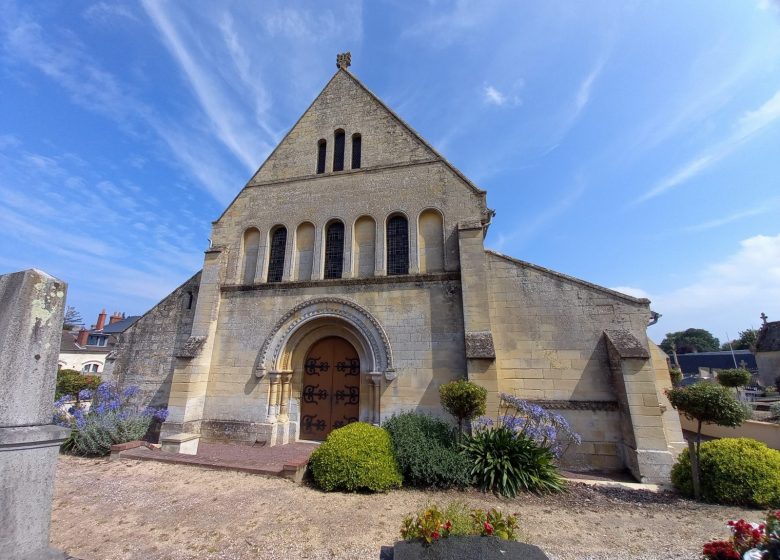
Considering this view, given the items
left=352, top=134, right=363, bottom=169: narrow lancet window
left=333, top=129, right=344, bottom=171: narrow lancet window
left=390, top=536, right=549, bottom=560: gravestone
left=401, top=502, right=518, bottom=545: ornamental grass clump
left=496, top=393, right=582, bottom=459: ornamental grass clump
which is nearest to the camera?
left=390, top=536, right=549, bottom=560: gravestone

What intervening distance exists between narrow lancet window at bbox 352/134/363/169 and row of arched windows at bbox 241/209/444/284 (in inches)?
92.3

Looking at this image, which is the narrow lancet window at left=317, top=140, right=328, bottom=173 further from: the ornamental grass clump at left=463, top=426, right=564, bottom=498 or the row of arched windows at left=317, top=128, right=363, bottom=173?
the ornamental grass clump at left=463, top=426, right=564, bottom=498

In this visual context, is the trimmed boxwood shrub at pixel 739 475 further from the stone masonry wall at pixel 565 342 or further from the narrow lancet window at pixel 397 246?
the narrow lancet window at pixel 397 246

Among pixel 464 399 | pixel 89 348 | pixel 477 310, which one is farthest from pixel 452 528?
pixel 89 348

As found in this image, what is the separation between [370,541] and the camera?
4406 millimetres

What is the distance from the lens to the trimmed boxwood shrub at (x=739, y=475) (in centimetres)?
579

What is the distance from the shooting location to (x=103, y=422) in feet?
28.3

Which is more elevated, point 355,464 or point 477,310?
point 477,310

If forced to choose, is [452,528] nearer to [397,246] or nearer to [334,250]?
[397,246]

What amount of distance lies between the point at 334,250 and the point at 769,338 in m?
47.3

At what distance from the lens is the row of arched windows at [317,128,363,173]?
12.0 metres

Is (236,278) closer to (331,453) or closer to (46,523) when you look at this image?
(331,453)

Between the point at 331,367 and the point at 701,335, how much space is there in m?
112

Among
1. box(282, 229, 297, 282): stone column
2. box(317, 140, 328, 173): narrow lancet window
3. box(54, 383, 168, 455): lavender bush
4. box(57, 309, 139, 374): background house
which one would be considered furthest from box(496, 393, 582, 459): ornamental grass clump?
box(57, 309, 139, 374): background house
